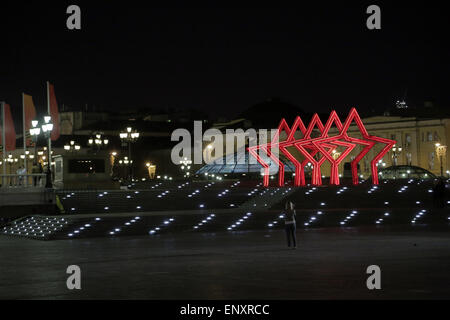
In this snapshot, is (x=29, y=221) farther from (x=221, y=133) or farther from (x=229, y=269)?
(x=221, y=133)

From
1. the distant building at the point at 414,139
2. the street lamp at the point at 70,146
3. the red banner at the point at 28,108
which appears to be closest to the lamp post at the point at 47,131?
the red banner at the point at 28,108

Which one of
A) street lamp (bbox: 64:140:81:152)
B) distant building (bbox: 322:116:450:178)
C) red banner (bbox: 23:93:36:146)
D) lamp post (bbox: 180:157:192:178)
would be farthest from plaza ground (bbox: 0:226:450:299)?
lamp post (bbox: 180:157:192:178)

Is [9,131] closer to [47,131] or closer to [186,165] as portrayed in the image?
[47,131]

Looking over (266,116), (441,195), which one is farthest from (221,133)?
(441,195)

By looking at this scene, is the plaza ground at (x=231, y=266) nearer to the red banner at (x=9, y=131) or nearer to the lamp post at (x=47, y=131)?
the lamp post at (x=47, y=131)

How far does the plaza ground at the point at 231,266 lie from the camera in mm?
14711

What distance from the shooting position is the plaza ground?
1471 centimetres

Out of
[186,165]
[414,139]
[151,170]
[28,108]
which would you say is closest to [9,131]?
[28,108]

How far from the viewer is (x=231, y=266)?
19.1 metres

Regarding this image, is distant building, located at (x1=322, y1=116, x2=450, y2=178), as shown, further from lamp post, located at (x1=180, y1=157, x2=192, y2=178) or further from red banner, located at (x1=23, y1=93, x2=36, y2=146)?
red banner, located at (x1=23, y1=93, x2=36, y2=146)

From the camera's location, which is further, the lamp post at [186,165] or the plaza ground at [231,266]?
the lamp post at [186,165]

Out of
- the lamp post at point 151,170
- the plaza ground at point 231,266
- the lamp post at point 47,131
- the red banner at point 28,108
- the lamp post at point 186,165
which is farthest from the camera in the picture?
the lamp post at point 151,170

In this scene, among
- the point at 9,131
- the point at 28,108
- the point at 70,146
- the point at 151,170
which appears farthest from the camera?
the point at 151,170
